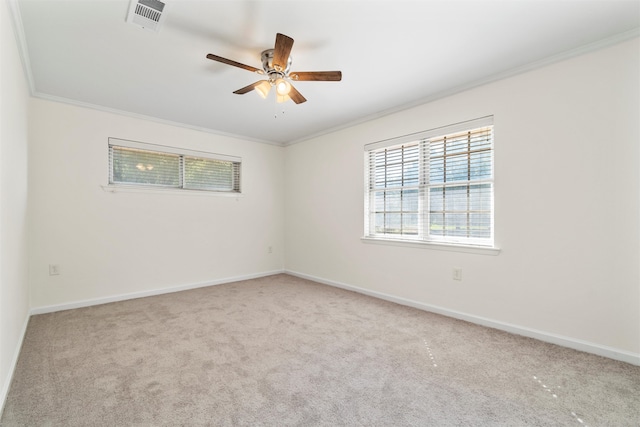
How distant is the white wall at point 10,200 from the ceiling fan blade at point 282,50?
1547mm

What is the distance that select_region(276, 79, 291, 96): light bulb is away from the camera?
2.37m

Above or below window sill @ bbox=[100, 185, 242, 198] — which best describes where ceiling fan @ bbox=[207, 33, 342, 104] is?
above

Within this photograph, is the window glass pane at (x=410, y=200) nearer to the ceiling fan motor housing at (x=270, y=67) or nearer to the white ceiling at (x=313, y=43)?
the white ceiling at (x=313, y=43)

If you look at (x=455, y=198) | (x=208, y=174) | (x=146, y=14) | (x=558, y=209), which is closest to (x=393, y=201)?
(x=455, y=198)

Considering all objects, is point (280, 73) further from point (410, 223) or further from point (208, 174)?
point (208, 174)

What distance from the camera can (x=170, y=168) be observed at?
4.18 m

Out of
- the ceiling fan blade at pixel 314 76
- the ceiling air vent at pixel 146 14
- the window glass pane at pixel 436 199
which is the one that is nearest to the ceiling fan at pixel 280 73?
the ceiling fan blade at pixel 314 76

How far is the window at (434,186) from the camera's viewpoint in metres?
2.93

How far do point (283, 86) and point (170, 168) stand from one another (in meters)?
2.61

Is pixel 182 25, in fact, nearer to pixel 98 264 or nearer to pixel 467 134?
pixel 467 134

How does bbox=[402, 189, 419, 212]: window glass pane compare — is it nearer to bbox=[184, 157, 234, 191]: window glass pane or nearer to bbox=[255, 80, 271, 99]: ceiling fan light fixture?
bbox=[255, 80, 271, 99]: ceiling fan light fixture

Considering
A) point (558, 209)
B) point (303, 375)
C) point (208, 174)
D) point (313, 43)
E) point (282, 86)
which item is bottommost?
point (303, 375)

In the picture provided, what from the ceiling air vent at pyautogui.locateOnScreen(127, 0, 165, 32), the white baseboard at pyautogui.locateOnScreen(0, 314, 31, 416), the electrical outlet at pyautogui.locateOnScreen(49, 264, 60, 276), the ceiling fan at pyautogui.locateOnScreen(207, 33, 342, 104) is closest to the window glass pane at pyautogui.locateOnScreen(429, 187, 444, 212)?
the ceiling fan at pyautogui.locateOnScreen(207, 33, 342, 104)

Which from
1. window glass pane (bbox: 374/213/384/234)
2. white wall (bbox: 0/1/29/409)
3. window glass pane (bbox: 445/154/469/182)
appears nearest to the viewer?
white wall (bbox: 0/1/29/409)
